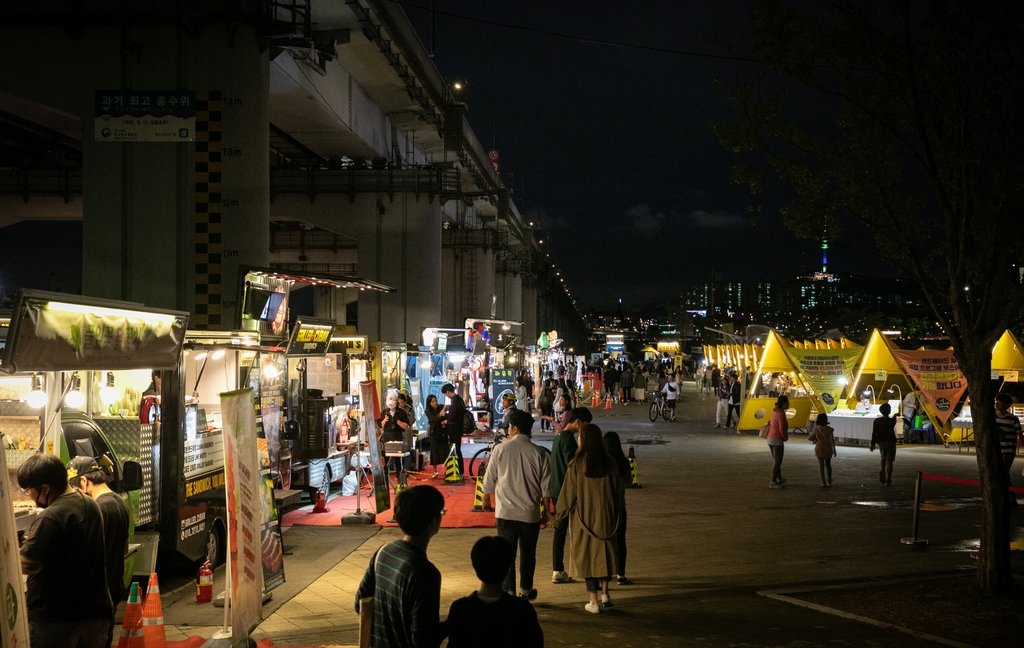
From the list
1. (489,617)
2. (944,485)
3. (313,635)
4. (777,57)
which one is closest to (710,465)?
(944,485)

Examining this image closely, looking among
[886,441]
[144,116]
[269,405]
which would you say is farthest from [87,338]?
[886,441]

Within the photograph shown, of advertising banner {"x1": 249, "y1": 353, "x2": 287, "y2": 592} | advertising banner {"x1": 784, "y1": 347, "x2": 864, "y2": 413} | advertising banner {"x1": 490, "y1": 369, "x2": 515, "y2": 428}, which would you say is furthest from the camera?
advertising banner {"x1": 490, "y1": 369, "x2": 515, "y2": 428}

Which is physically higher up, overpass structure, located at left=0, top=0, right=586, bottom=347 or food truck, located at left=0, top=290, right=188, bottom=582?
overpass structure, located at left=0, top=0, right=586, bottom=347

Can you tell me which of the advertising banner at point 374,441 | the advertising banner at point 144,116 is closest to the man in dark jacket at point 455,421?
the advertising banner at point 374,441

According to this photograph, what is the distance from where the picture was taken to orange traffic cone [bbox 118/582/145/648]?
6.07m

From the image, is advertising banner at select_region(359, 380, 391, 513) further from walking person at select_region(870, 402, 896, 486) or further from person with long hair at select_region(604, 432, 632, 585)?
walking person at select_region(870, 402, 896, 486)

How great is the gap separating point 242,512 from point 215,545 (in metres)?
3.45

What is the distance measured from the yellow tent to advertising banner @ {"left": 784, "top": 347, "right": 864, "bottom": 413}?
66 centimetres

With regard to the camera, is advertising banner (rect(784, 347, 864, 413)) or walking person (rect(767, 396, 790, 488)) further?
advertising banner (rect(784, 347, 864, 413))

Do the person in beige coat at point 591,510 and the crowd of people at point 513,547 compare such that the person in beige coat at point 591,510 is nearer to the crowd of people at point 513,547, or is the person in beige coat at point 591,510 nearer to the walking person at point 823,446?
the crowd of people at point 513,547

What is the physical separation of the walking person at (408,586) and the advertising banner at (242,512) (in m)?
2.68

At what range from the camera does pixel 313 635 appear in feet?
22.7

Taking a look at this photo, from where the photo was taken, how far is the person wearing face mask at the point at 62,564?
450 centimetres

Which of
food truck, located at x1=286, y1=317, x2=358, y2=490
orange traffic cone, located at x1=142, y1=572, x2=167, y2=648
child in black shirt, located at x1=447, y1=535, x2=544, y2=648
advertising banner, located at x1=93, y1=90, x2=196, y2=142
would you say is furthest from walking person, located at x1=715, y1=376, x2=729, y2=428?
child in black shirt, located at x1=447, y1=535, x2=544, y2=648
